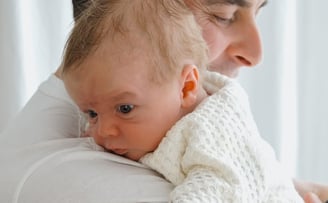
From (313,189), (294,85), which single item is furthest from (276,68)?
(313,189)

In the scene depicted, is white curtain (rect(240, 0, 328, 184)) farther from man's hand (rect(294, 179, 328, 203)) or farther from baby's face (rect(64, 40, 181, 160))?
baby's face (rect(64, 40, 181, 160))

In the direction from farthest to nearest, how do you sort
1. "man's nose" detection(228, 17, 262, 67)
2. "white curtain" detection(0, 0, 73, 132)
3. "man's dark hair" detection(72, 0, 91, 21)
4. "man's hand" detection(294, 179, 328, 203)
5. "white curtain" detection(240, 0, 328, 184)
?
"white curtain" detection(240, 0, 328, 184) → "white curtain" detection(0, 0, 73, 132) → "man's hand" detection(294, 179, 328, 203) → "man's nose" detection(228, 17, 262, 67) → "man's dark hair" detection(72, 0, 91, 21)

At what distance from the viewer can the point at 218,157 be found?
2.71 feet

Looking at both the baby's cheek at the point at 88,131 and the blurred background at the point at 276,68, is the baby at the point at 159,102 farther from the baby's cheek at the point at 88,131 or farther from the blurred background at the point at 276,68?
the blurred background at the point at 276,68

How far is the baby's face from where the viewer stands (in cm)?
85


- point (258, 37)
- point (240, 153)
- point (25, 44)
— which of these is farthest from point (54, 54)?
point (240, 153)

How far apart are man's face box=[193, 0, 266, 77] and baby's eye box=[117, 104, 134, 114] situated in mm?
258

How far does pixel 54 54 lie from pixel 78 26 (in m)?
1.04

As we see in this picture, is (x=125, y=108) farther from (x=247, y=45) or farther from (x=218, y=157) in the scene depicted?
(x=247, y=45)

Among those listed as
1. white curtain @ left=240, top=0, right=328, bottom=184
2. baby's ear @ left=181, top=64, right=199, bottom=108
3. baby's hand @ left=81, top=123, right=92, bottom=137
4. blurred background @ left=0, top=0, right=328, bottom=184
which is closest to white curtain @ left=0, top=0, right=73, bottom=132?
blurred background @ left=0, top=0, right=328, bottom=184

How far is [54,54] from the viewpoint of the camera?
1.91m

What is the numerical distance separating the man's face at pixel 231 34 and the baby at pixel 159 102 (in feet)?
0.57

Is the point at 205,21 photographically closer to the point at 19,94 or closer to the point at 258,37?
the point at 258,37

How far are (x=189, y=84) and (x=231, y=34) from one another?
269 millimetres
